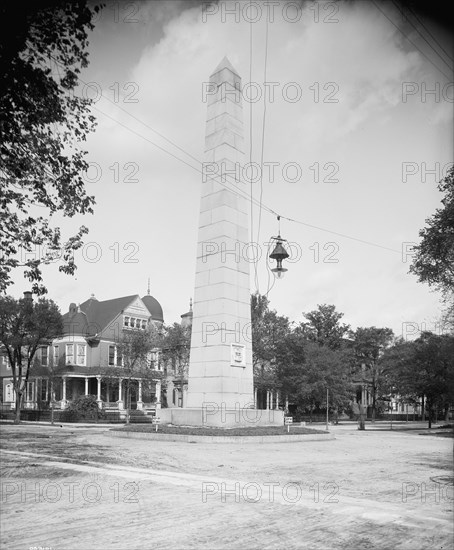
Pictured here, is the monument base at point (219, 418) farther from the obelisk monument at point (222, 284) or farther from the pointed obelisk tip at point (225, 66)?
the pointed obelisk tip at point (225, 66)

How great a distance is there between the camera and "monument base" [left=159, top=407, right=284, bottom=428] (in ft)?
74.2

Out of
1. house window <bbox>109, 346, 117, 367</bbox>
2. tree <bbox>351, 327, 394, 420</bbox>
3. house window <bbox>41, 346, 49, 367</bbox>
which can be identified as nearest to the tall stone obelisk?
house window <bbox>109, 346, 117, 367</bbox>

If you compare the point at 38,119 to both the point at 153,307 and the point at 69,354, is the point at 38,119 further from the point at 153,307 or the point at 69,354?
the point at 153,307

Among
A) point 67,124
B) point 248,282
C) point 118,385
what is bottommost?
point 118,385

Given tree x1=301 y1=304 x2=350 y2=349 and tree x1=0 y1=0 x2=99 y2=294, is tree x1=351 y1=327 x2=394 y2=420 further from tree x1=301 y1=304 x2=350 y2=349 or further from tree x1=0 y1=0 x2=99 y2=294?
tree x1=0 y1=0 x2=99 y2=294

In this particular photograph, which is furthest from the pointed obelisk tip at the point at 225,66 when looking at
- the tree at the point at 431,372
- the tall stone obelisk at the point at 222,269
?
the tree at the point at 431,372

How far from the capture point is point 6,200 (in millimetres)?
12047

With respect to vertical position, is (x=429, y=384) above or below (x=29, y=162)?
below

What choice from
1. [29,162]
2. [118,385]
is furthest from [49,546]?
[118,385]

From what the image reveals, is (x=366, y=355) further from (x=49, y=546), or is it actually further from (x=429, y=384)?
(x=49, y=546)

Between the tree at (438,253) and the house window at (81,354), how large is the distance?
3451cm

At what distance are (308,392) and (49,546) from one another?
130 feet

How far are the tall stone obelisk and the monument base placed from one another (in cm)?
42

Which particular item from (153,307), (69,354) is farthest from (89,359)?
(153,307)
